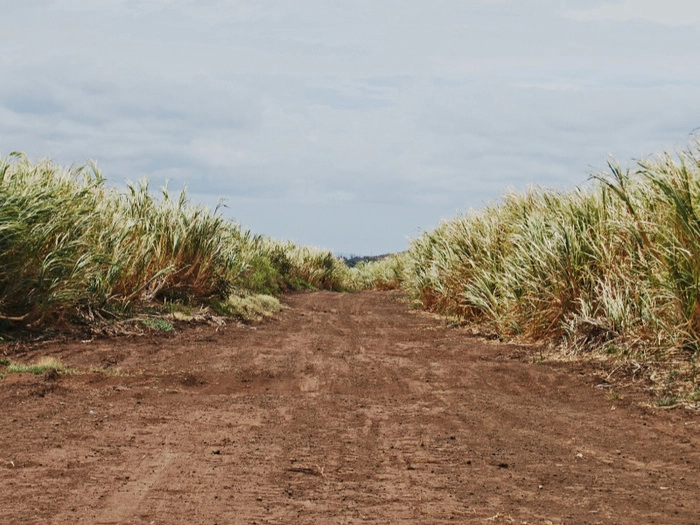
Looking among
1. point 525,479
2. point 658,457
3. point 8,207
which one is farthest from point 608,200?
point 8,207

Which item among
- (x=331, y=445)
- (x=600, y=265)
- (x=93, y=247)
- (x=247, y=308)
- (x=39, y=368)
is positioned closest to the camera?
(x=331, y=445)

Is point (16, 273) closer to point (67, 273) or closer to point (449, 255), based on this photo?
point (67, 273)

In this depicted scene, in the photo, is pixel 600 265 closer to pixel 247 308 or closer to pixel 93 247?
pixel 93 247

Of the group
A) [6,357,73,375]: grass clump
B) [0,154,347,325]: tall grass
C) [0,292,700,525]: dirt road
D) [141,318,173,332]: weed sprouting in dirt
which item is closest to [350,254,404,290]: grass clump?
[0,154,347,325]: tall grass

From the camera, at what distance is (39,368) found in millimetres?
7387

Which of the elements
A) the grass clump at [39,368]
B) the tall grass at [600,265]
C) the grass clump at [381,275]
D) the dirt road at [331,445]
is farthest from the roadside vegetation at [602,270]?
the grass clump at [381,275]

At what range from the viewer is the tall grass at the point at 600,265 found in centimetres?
750

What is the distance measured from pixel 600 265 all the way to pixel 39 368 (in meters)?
6.53

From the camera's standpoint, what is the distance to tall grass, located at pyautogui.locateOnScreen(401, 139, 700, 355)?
7.50m

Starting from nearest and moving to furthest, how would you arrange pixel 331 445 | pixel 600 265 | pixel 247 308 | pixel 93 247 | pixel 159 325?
pixel 331 445 < pixel 600 265 < pixel 93 247 < pixel 159 325 < pixel 247 308

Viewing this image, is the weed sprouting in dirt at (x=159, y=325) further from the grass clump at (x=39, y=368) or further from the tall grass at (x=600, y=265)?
the tall grass at (x=600, y=265)

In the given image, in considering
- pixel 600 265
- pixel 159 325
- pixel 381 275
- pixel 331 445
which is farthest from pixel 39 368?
pixel 381 275

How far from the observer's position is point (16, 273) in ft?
31.2

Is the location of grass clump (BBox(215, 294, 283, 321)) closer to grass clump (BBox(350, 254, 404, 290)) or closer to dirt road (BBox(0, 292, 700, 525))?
dirt road (BBox(0, 292, 700, 525))
